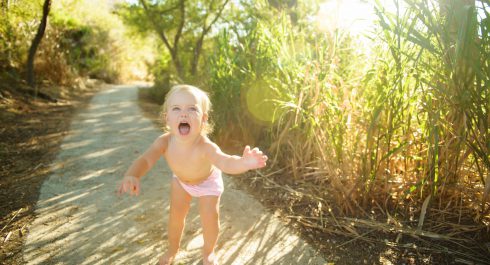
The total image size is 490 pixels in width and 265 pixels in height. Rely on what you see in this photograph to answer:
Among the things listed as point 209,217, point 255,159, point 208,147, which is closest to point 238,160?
point 255,159

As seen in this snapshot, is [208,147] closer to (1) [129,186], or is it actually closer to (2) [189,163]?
(2) [189,163]

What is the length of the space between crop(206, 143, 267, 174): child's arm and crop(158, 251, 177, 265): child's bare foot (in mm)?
567

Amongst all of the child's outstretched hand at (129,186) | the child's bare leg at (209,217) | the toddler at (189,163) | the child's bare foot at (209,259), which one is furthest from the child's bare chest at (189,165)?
the child's bare foot at (209,259)

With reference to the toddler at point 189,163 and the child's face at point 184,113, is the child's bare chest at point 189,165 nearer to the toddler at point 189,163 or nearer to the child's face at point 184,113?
the toddler at point 189,163

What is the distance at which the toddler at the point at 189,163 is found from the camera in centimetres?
159

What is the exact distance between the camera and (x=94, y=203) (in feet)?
7.95

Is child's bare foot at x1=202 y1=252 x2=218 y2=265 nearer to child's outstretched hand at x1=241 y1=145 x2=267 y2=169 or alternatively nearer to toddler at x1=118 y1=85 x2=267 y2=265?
toddler at x1=118 y1=85 x2=267 y2=265

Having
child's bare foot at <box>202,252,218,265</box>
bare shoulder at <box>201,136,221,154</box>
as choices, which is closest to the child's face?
bare shoulder at <box>201,136,221,154</box>

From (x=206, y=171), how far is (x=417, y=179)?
52.8 inches

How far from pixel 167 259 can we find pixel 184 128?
72 cm

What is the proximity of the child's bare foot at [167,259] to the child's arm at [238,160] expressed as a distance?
0.57 meters

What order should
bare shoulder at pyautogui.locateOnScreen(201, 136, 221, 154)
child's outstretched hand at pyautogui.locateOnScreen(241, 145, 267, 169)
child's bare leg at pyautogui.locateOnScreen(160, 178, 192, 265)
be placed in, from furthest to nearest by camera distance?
child's bare leg at pyautogui.locateOnScreen(160, 178, 192, 265)
bare shoulder at pyautogui.locateOnScreen(201, 136, 221, 154)
child's outstretched hand at pyautogui.locateOnScreen(241, 145, 267, 169)

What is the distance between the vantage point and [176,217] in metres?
1.79

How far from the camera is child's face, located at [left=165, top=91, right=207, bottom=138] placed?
159 cm
